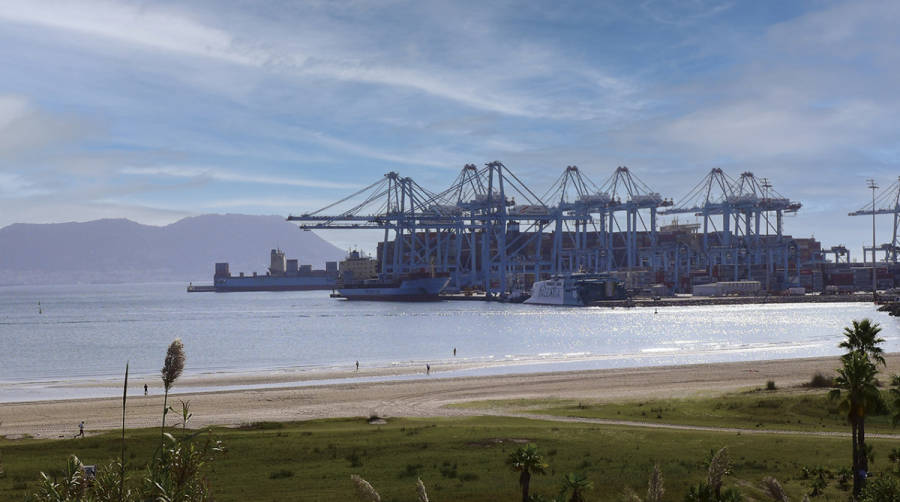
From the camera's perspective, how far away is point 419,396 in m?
52.9

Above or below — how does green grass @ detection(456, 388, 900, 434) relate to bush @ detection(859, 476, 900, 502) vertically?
below

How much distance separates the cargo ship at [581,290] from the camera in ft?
622

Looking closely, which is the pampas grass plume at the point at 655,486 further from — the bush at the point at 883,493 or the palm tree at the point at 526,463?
the palm tree at the point at 526,463

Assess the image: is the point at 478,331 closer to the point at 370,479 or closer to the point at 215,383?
the point at 215,383

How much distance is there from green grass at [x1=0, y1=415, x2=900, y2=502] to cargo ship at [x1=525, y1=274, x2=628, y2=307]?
499ft

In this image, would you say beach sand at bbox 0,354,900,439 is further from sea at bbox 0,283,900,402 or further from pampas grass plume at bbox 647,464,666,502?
Result: pampas grass plume at bbox 647,464,666,502

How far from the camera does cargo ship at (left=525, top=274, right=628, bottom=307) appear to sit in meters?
190

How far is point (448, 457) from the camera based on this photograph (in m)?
31.2

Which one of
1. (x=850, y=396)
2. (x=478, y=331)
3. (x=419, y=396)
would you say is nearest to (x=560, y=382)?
(x=419, y=396)

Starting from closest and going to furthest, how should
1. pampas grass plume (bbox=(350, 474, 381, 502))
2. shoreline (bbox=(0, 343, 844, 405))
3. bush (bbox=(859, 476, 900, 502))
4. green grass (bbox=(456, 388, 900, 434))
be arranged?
pampas grass plume (bbox=(350, 474, 381, 502))
bush (bbox=(859, 476, 900, 502))
green grass (bbox=(456, 388, 900, 434))
shoreline (bbox=(0, 343, 844, 405))

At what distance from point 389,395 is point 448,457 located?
2300 centimetres

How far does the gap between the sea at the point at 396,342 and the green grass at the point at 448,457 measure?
87.7 ft

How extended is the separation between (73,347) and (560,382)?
62.8m

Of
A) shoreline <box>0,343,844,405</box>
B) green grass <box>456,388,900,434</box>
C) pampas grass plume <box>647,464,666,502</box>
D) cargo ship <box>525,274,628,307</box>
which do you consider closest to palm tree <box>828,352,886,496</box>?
green grass <box>456,388,900,434</box>
